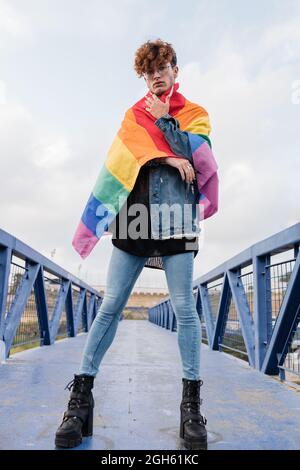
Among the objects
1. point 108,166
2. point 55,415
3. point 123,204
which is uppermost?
point 108,166

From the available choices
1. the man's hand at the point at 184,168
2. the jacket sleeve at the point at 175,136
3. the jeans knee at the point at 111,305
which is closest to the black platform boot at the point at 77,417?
the jeans knee at the point at 111,305

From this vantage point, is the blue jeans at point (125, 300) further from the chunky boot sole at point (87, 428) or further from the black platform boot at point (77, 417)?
the chunky boot sole at point (87, 428)

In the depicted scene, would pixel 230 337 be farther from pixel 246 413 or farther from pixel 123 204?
pixel 123 204

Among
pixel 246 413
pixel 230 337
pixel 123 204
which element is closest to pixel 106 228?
pixel 123 204

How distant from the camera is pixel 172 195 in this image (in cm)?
161

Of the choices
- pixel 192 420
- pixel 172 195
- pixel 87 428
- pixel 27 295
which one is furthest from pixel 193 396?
pixel 27 295

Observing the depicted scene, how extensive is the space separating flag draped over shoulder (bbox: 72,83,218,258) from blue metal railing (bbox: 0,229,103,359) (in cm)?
152

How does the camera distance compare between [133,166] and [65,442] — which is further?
[133,166]

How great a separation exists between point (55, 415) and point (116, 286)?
624mm

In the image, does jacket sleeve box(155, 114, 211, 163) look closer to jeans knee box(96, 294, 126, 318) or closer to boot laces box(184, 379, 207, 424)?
jeans knee box(96, 294, 126, 318)

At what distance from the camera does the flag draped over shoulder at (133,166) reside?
5.25ft

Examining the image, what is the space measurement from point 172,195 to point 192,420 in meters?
0.85

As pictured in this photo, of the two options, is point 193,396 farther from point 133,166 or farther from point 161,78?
point 161,78

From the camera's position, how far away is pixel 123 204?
5.40ft
